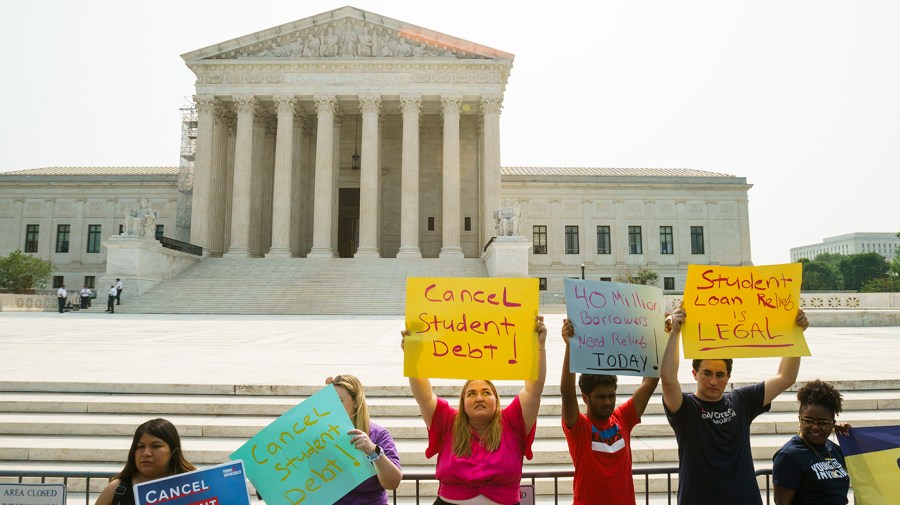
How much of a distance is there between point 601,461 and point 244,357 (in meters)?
9.22

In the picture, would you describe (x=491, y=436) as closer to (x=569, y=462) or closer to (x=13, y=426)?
(x=569, y=462)

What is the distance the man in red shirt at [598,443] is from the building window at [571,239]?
1868 inches

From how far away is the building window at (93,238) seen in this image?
164 feet

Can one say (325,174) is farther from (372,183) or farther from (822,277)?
(822,277)

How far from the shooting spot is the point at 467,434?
139 inches

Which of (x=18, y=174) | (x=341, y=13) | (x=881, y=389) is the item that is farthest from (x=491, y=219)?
(x=18, y=174)

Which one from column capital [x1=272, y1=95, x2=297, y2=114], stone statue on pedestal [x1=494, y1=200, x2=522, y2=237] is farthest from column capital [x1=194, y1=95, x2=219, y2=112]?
stone statue on pedestal [x1=494, y1=200, x2=522, y2=237]

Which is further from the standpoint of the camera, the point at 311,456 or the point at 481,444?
the point at 481,444

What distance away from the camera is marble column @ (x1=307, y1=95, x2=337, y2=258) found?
3806 cm

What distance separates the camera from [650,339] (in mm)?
4148

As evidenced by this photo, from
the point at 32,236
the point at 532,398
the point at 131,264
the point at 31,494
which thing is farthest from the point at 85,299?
the point at 532,398

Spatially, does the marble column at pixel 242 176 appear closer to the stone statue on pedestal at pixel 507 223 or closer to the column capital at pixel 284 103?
the column capital at pixel 284 103

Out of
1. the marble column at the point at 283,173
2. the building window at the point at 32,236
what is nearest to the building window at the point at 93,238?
the building window at the point at 32,236

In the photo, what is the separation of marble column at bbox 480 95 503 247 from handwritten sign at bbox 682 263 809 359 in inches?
1355
